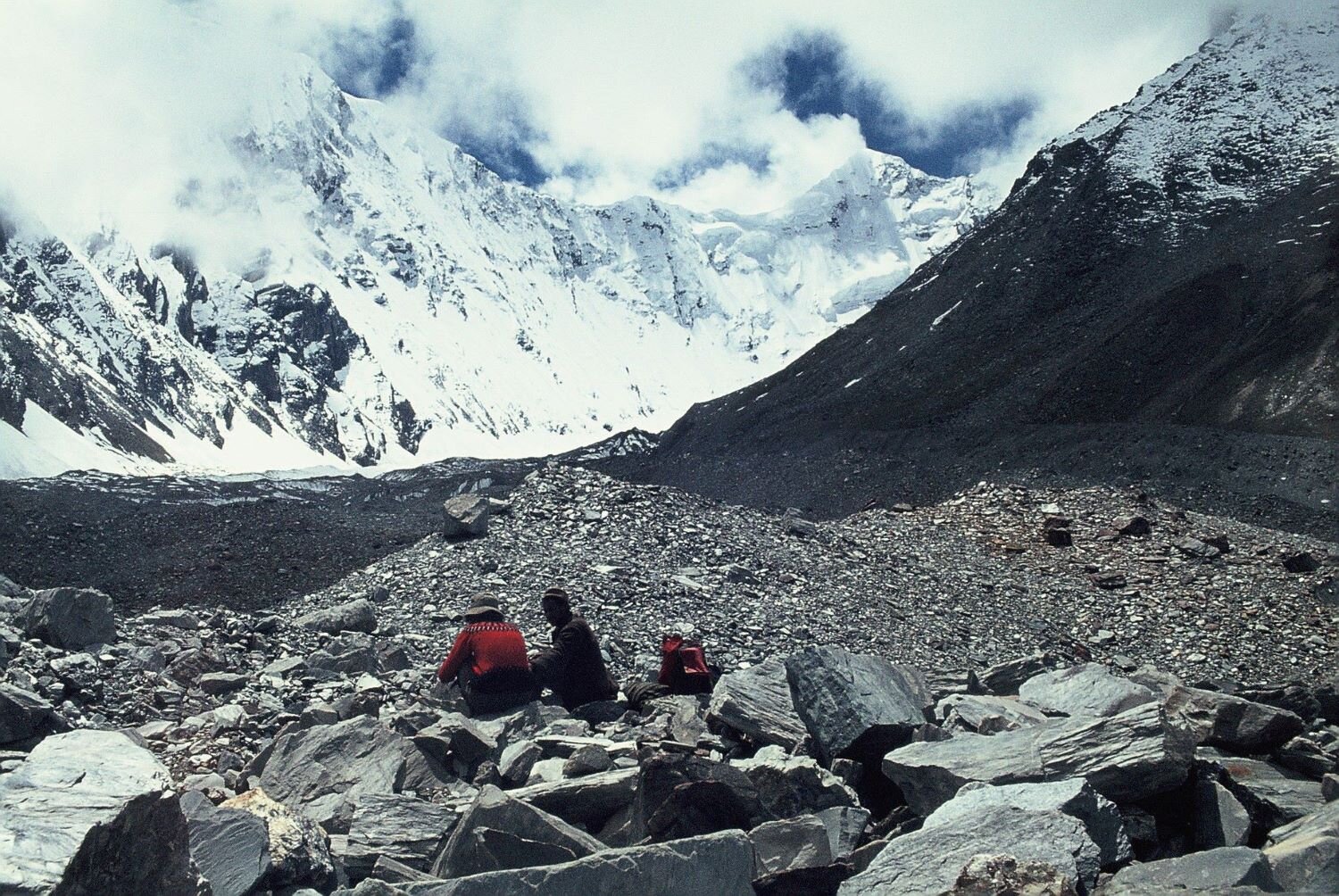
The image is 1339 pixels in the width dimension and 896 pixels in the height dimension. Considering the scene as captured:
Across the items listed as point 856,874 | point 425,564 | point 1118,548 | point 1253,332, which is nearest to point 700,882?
point 856,874

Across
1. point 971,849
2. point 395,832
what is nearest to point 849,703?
point 971,849

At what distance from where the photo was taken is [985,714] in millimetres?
8359

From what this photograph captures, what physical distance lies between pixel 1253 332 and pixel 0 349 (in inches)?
4784

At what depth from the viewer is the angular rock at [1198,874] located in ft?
14.8

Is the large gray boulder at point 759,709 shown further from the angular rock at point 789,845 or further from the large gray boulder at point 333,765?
the large gray boulder at point 333,765

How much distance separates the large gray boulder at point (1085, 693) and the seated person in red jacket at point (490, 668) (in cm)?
478

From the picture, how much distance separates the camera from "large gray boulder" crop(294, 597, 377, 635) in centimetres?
1348

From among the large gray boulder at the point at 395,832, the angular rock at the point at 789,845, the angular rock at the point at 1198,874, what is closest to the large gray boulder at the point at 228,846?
the large gray boulder at the point at 395,832

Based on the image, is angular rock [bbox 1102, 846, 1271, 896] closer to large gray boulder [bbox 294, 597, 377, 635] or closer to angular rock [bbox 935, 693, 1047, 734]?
angular rock [bbox 935, 693, 1047, 734]

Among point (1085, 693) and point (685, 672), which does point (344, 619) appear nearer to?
point (685, 672)

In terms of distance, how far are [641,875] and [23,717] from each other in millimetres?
5624

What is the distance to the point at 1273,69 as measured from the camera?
62.4m

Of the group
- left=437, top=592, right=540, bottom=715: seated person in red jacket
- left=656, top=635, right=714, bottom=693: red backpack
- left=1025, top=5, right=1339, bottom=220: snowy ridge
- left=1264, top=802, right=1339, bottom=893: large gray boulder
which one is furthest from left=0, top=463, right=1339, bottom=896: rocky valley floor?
left=1025, top=5, right=1339, bottom=220: snowy ridge

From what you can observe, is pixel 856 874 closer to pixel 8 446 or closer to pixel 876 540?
pixel 876 540
